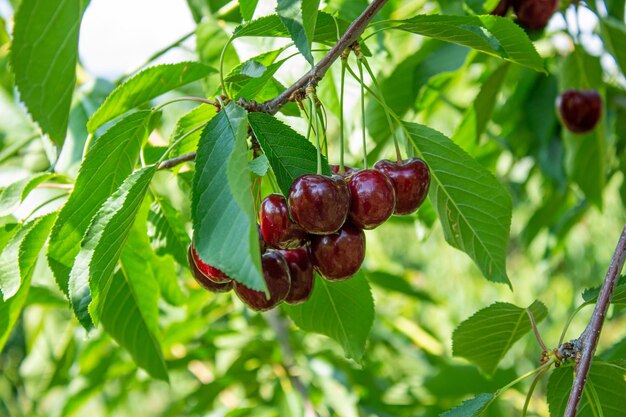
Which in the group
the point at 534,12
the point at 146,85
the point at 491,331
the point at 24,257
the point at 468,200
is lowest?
the point at 491,331

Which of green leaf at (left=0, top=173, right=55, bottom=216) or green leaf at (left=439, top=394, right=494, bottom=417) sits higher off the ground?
green leaf at (left=0, top=173, right=55, bottom=216)

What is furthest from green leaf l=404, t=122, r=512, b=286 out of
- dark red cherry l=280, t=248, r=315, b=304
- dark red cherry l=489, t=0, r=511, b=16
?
dark red cherry l=489, t=0, r=511, b=16

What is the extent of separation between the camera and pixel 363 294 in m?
1.24

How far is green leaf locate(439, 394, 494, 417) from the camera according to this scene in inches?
41.9

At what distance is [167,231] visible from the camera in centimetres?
134

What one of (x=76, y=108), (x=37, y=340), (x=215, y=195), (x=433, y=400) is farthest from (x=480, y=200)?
(x=37, y=340)

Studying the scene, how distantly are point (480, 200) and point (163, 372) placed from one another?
0.71 metres

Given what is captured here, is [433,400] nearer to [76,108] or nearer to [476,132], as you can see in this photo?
[476,132]

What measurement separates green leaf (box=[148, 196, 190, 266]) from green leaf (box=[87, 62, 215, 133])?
0.61 feet

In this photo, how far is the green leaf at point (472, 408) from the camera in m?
1.07

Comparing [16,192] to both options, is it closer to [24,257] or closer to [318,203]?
[24,257]

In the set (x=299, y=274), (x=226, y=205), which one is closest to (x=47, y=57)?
(x=226, y=205)

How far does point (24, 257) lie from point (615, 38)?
1378 millimetres

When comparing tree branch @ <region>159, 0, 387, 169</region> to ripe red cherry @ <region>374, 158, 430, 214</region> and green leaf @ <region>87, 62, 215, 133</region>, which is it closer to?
ripe red cherry @ <region>374, 158, 430, 214</region>
